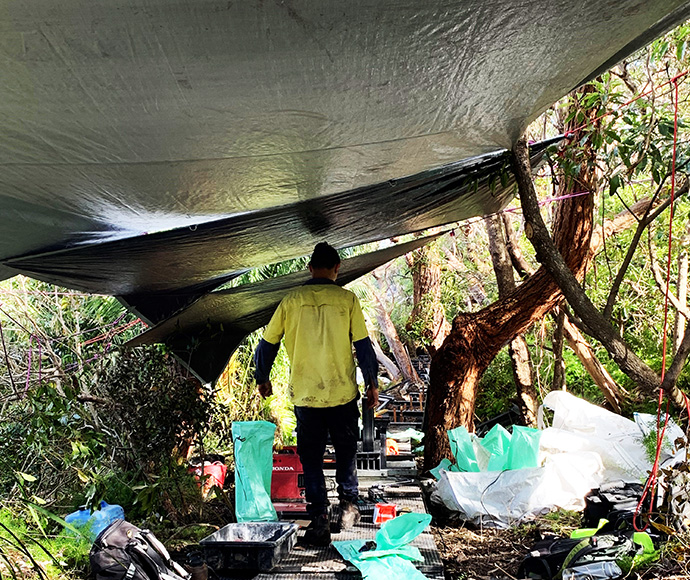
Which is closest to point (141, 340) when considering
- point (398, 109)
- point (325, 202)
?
point (325, 202)

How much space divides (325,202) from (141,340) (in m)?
→ 1.78

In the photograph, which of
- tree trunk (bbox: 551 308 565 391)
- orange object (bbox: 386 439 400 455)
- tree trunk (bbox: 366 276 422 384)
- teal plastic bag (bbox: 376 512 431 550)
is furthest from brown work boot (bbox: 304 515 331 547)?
tree trunk (bbox: 366 276 422 384)

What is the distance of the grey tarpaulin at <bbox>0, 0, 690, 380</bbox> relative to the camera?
1408 millimetres

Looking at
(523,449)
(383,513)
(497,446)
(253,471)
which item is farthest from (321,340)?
(497,446)

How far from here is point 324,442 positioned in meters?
3.32

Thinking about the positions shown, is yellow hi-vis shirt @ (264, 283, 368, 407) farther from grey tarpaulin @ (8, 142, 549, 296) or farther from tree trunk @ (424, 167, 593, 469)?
tree trunk @ (424, 167, 593, 469)

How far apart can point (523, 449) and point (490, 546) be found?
0.81 meters

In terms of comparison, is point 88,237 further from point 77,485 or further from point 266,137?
point 77,485

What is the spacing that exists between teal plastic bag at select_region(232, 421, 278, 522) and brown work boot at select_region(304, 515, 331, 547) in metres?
0.47

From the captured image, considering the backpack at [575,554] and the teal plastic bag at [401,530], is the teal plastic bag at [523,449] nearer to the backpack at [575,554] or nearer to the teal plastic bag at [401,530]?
the backpack at [575,554]

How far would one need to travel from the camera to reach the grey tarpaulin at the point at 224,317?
14.0ft

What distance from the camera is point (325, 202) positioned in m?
3.32

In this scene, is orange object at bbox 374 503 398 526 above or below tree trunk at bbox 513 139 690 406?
below

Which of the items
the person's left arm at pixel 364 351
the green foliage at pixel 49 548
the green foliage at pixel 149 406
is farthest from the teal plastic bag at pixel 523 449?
the green foliage at pixel 49 548
